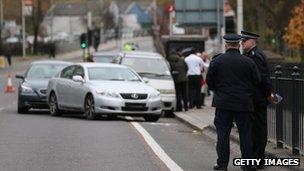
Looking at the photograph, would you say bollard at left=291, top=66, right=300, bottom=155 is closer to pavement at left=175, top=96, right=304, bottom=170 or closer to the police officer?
pavement at left=175, top=96, right=304, bottom=170

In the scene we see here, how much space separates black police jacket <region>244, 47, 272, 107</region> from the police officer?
22 centimetres

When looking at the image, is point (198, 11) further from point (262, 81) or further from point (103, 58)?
point (262, 81)

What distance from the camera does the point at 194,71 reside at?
2452cm

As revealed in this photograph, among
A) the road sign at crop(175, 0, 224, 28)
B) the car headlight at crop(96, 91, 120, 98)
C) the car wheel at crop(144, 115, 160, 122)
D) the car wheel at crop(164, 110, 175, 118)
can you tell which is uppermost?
the road sign at crop(175, 0, 224, 28)

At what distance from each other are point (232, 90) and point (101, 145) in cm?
424

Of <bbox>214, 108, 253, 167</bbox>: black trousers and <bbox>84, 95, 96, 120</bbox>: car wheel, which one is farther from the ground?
<bbox>214, 108, 253, 167</bbox>: black trousers

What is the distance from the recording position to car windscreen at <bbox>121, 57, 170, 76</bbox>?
80.1ft

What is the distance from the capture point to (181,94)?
79.9 feet

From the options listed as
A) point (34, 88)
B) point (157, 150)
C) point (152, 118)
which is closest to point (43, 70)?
point (34, 88)

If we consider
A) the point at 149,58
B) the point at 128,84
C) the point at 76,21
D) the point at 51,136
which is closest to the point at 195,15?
the point at 149,58

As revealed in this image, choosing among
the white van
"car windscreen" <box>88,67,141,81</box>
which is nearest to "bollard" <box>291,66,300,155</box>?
"car windscreen" <box>88,67,141,81</box>

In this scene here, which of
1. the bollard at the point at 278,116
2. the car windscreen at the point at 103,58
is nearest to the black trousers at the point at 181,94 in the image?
the car windscreen at the point at 103,58

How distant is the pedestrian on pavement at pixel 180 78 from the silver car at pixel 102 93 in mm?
2674

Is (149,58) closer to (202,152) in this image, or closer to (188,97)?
(188,97)
